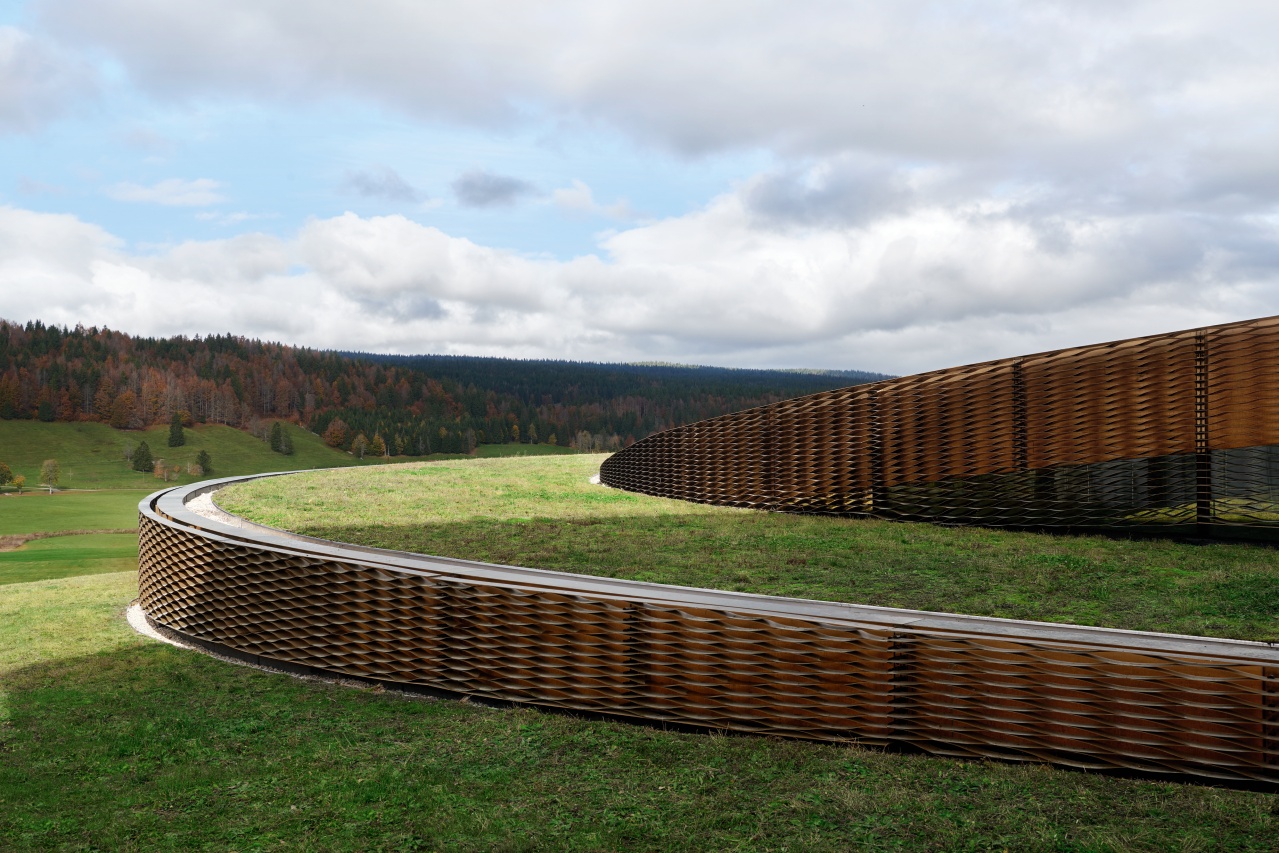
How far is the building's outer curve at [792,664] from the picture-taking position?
5.20 m

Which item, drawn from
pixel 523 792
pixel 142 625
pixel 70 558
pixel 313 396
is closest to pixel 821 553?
pixel 523 792

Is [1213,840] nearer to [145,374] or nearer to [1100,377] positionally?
[1100,377]

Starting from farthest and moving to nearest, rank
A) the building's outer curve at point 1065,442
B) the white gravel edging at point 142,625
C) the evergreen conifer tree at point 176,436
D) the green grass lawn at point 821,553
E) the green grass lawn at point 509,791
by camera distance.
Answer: the evergreen conifer tree at point 176,436, the building's outer curve at point 1065,442, the white gravel edging at point 142,625, the green grass lawn at point 821,553, the green grass lawn at point 509,791

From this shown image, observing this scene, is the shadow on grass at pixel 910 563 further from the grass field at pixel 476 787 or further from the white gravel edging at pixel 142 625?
the grass field at pixel 476 787

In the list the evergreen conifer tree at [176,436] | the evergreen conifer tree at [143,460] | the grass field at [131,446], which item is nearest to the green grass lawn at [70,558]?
the grass field at [131,446]

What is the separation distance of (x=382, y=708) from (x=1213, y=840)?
5.64 meters

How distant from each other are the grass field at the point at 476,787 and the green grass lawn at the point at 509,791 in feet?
0.05

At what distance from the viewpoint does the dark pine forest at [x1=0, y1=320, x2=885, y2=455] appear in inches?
4338

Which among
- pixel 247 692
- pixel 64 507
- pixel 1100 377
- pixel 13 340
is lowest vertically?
pixel 64 507

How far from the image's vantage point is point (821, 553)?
1105cm

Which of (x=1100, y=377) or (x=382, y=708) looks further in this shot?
(x=1100, y=377)

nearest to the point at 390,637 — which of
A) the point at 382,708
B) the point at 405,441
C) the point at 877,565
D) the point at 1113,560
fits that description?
the point at 382,708

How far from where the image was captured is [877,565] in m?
10.3

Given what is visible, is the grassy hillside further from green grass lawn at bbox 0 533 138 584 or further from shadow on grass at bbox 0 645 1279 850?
shadow on grass at bbox 0 645 1279 850
